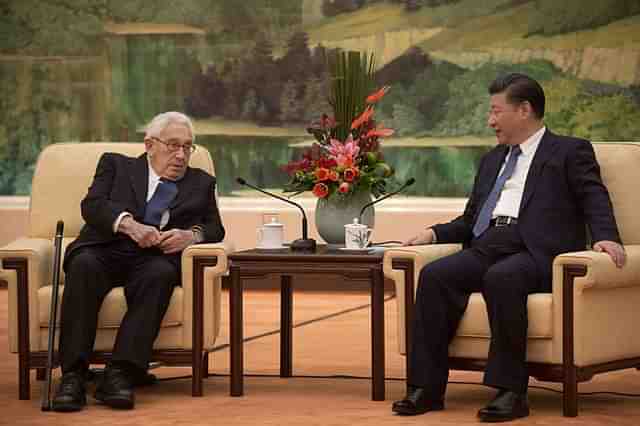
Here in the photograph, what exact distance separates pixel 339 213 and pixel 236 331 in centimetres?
68

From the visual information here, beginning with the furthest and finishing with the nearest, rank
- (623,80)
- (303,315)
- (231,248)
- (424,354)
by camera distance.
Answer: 1. (623,80)
2. (303,315)
3. (231,248)
4. (424,354)

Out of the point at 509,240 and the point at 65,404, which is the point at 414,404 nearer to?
the point at 509,240

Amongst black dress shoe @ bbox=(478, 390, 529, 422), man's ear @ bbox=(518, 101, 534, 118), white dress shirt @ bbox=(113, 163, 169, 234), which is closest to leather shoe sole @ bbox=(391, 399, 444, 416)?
black dress shoe @ bbox=(478, 390, 529, 422)

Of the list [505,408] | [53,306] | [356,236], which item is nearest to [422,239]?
[356,236]

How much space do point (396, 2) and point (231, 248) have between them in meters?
4.52

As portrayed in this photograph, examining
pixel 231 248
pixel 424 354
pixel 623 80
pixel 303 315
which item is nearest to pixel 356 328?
pixel 303 315

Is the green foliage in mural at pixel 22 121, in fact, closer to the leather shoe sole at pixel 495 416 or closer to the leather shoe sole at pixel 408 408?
the leather shoe sole at pixel 408 408

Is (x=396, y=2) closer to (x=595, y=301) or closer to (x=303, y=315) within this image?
(x=303, y=315)

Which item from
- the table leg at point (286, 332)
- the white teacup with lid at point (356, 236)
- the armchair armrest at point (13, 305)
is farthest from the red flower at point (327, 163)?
the armchair armrest at point (13, 305)

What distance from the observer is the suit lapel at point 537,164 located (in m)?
4.68

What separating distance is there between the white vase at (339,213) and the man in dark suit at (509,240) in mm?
372

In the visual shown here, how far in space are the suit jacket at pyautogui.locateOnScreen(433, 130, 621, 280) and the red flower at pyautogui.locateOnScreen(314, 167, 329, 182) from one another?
0.84 m

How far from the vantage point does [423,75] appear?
9086 millimetres

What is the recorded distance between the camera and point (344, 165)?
202 inches
